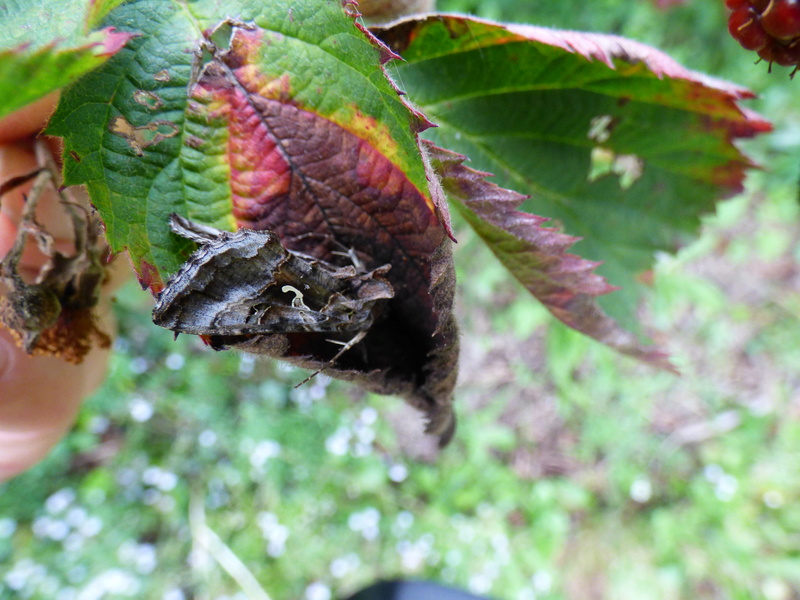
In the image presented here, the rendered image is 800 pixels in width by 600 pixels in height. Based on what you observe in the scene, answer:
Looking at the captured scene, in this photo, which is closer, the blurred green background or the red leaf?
the red leaf

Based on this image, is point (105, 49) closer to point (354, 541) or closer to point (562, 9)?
point (354, 541)

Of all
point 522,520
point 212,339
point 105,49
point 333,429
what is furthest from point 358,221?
point 522,520

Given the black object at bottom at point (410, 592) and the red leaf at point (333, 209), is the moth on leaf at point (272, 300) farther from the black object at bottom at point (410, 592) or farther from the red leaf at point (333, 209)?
the black object at bottom at point (410, 592)

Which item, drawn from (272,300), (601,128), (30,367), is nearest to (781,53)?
(601,128)

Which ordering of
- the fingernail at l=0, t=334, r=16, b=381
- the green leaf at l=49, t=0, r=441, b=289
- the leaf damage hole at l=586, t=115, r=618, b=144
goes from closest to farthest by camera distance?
1. the green leaf at l=49, t=0, r=441, b=289
2. the leaf damage hole at l=586, t=115, r=618, b=144
3. the fingernail at l=0, t=334, r=16, b=381

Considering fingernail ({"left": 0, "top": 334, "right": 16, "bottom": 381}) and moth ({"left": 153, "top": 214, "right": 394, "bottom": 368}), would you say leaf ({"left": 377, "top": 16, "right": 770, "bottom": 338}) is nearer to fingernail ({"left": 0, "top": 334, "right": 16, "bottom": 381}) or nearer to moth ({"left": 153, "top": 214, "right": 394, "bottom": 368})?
moth ({"left": 153, "top": 214, "right": 394, "bottom": 368})

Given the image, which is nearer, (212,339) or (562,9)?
(212,339)

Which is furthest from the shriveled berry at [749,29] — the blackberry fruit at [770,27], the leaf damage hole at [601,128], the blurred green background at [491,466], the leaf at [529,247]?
the blurred green background at [491,466]

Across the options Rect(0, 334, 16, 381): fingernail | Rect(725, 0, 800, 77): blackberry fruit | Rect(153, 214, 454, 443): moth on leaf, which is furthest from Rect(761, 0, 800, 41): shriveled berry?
Rect(0, 334, 16, 381): fingernail
